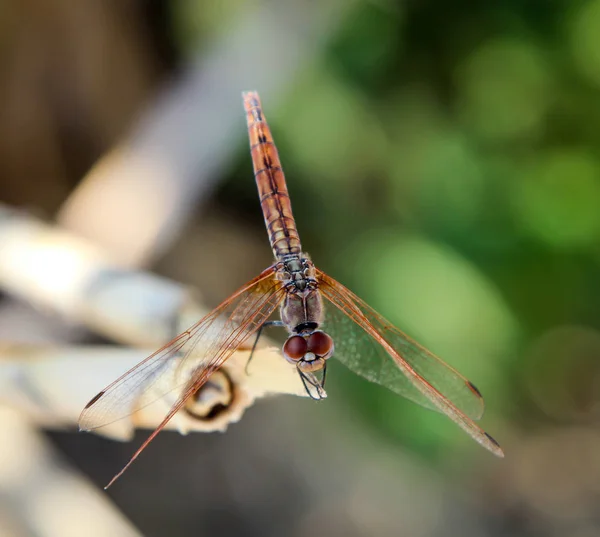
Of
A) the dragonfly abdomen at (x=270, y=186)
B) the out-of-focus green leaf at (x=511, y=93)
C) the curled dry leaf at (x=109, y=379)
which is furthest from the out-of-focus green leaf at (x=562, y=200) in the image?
the curled dry leaf at (x=109, y=379)

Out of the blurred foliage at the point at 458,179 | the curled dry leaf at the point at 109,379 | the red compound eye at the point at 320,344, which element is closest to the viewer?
the curled dry leaf at the point at 109,379

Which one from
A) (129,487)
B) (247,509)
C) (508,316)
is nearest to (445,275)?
(508,316)

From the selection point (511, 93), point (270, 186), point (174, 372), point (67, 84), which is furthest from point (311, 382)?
point (67, 84)

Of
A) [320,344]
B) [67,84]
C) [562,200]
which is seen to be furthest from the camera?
[67,84]

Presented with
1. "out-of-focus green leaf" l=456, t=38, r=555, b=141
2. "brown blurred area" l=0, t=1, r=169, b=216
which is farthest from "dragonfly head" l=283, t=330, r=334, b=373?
"brown blurred area" l=0, t=1, r=169, b=216

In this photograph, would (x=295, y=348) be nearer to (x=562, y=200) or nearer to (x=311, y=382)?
(x=311, y=382)

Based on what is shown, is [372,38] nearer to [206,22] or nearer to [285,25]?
[285,25]

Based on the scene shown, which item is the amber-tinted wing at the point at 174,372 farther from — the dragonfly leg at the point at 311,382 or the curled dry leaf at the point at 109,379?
the dragonfly leg at the point at 311,382
